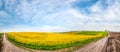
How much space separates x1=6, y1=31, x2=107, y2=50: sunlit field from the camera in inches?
342

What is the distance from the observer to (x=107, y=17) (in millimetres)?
8531

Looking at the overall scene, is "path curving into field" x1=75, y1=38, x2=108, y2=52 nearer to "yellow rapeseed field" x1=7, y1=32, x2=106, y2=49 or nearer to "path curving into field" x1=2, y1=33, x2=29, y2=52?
"yellow rapeseed field" x1=7, y1=32, x2=106, y2=49

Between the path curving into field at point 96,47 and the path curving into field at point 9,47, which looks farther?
the path curving into field at point 9,47

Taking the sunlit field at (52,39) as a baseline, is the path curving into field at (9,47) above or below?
below

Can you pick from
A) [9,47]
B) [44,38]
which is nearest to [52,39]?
[44,38]

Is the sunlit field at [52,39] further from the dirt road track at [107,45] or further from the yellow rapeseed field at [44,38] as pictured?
the dirt road track at [107,45]

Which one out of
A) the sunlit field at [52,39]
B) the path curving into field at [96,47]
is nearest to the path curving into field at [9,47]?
the sunlit field at [52,39]

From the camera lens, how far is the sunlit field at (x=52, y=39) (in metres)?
8.70

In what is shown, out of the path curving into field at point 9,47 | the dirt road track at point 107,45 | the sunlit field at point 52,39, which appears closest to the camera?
the dirt road track at point 107,45

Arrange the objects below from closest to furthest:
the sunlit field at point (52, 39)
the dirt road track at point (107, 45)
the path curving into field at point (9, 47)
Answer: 1. the dirt road track at point (107, 45)
2. the sunlit field at point (52, 39)
3. the path curving into field at point (9, 47)

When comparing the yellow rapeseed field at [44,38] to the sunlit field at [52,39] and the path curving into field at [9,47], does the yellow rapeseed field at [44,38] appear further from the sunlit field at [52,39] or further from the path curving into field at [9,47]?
the path curving into field at [9,47]

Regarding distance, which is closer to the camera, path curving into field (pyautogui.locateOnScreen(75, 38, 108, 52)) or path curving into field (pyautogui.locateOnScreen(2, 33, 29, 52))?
path curving into field (pyautogui.locateOnScreen(75, 38, 108, 52))

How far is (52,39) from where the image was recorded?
8891 millimetres

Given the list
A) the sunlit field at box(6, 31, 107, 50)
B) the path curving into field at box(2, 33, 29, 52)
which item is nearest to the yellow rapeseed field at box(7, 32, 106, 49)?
the sunlit field at box(6, 31, 107, 50)
